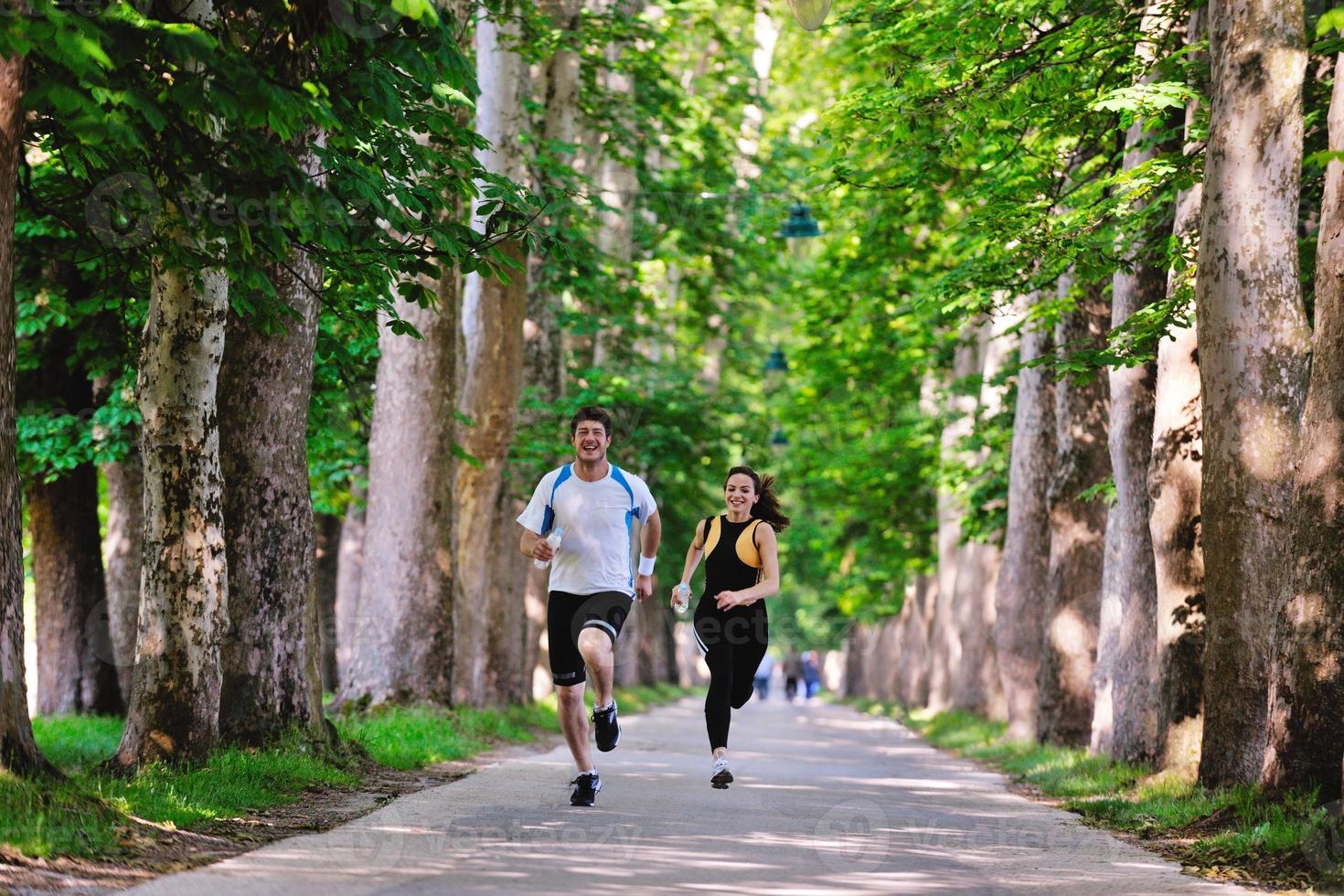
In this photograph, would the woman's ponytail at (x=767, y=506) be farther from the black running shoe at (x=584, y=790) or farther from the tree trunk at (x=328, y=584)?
the tree trunk at (x=328, y=584)

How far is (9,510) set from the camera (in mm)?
7891

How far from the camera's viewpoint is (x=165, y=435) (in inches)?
397

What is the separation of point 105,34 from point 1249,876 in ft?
20.7

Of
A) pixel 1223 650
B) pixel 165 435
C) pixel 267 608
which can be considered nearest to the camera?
pixel 165 435

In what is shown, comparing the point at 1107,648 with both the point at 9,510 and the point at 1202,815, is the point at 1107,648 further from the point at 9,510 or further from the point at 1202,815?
the point at 9,510

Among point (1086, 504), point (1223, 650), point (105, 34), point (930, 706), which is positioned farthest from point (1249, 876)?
point (930, 706)

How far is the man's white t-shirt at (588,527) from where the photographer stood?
10.0 m

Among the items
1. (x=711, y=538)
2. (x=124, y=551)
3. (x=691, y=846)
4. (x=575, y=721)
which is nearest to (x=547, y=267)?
(x=124, y=551)

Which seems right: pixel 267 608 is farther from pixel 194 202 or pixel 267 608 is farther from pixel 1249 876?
pixel 1249 876

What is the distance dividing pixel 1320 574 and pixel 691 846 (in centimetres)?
349

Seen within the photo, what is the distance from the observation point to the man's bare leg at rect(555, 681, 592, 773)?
10102 mm

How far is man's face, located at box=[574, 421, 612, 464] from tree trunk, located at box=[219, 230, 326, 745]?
2466mm

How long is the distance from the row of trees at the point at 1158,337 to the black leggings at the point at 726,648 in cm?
286

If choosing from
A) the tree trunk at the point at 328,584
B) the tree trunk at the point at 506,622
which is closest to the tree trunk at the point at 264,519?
the tree trunk at the point at 506,622
